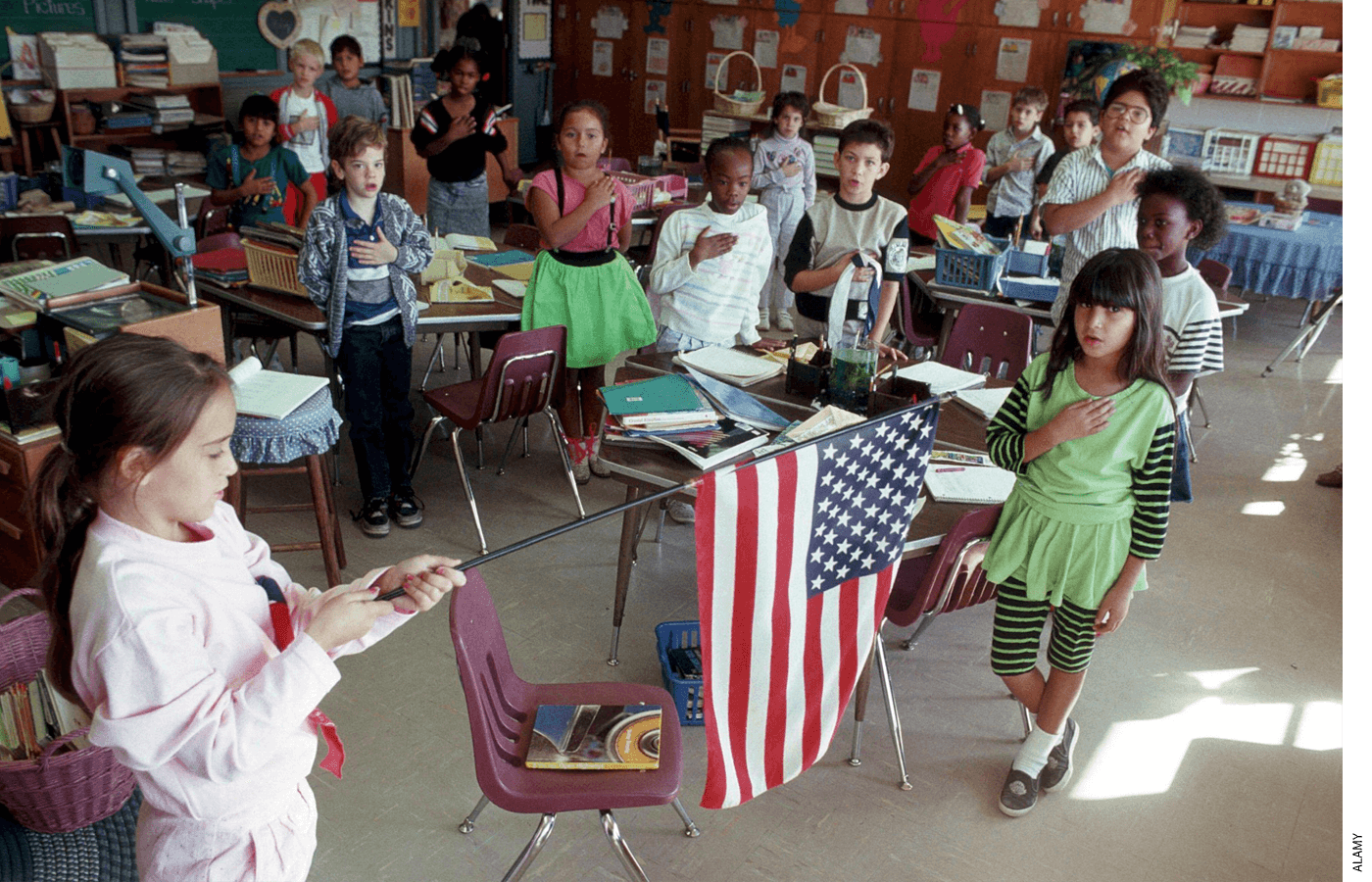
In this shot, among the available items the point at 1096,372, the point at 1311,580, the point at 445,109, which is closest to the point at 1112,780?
the point at 1096,372

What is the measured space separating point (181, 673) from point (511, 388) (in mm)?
2606

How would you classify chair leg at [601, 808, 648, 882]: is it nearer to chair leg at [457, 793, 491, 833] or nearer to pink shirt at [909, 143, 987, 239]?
chair leg at [457, 793, 491, 833]

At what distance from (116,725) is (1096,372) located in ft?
7.16

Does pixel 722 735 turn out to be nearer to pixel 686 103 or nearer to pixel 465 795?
pixel 465 795

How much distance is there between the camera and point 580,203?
4.06m

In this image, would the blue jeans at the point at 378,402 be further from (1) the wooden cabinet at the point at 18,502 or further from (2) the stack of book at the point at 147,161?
(2) the stack of book at the point at 147,161

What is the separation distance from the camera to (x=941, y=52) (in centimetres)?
925

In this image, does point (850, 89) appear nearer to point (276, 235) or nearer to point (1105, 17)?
point (1105, 17)

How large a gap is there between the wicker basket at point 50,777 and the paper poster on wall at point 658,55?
9.18 m

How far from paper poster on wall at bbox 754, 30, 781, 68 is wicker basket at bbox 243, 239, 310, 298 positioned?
6989 mm

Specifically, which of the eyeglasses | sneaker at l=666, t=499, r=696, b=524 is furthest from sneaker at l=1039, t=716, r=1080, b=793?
the eyeglasses

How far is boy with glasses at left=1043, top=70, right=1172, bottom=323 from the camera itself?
4113 mm

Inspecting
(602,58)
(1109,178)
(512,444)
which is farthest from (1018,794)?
(602,58)

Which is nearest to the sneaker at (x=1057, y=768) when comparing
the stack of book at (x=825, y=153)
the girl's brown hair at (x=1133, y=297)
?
the girl's brown hair at (x=1133, y=297)
